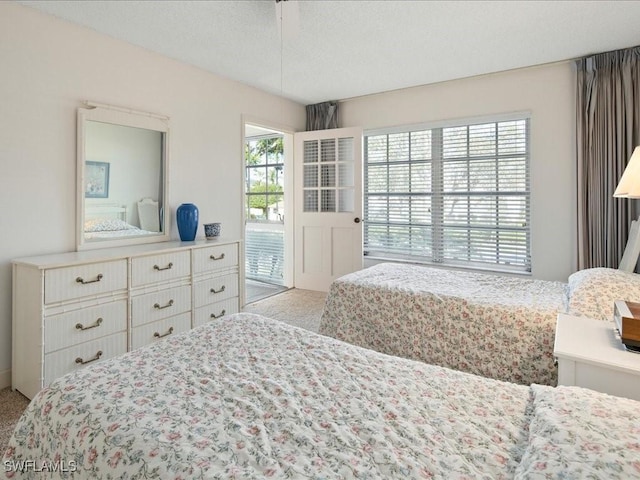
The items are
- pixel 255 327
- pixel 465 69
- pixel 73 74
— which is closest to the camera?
pixel 255 327

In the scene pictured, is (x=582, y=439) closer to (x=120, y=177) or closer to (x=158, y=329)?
(x=158, y=329)

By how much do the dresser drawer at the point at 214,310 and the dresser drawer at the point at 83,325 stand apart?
0.67 m

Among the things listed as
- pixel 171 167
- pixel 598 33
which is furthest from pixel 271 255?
pixel 598 33

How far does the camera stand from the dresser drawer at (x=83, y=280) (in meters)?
2.20

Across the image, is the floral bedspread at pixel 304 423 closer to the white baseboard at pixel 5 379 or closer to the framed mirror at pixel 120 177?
the white baseboard at pixel 5 379

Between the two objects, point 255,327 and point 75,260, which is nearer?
point 255,327

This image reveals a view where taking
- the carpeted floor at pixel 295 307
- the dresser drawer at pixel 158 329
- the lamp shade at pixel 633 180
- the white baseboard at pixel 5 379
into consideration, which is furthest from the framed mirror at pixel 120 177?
the lamp shade at pixel 633 180

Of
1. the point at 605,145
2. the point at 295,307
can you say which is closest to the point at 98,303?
the point at 295,307

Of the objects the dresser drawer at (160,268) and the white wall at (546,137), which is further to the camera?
the white wall at (546,137)

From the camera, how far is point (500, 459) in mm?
854

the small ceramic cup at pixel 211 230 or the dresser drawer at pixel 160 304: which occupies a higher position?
the small ceramic cup at pixel 211 230

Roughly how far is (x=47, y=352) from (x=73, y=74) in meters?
1.93

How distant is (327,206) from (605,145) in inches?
113

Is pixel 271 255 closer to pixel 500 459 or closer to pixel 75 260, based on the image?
pixel 75 260
